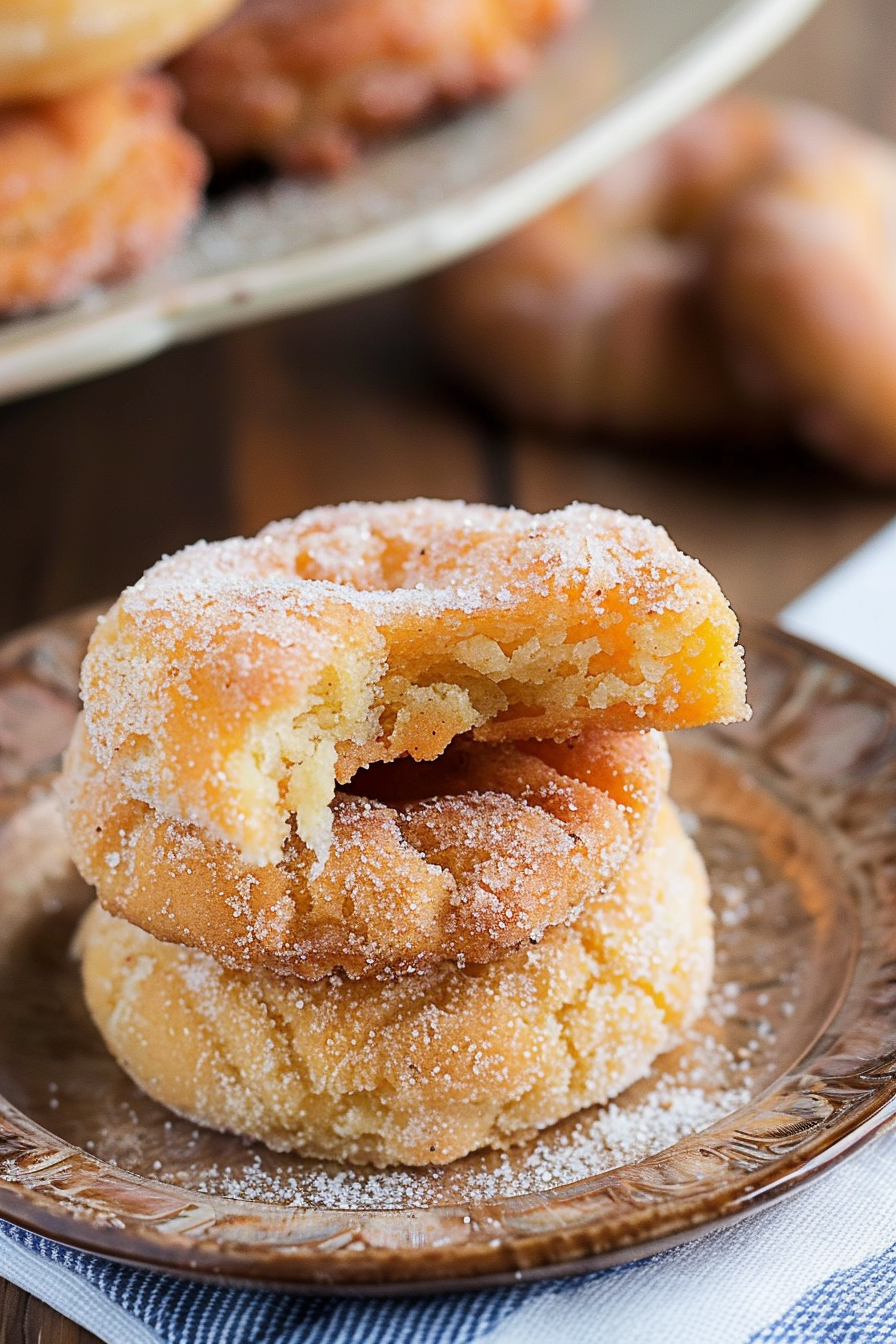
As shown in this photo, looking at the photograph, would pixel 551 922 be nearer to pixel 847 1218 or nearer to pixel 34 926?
pixel 847 1218

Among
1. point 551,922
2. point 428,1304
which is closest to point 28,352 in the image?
point 551,922

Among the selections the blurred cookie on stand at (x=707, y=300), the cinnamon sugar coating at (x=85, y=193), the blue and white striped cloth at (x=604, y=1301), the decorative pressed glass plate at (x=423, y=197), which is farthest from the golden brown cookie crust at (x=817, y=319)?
the blue and white striped cloth at (x=604, y=1301)

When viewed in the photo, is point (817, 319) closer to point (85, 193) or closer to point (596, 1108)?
point (85, 193)

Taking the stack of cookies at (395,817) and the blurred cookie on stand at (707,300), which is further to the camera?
the blurred cookie on stand at (707,300)

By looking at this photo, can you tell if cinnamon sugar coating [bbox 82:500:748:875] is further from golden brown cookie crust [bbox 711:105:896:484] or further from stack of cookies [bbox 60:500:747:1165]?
golden brown cookie crust [bbox 711:105:896:484]

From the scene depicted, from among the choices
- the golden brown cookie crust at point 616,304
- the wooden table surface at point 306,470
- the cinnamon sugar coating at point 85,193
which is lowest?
the wooden table surface at point 306,470

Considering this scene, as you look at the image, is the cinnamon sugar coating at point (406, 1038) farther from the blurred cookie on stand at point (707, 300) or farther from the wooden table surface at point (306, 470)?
the blurred cookie on stand at point (707, 300)
